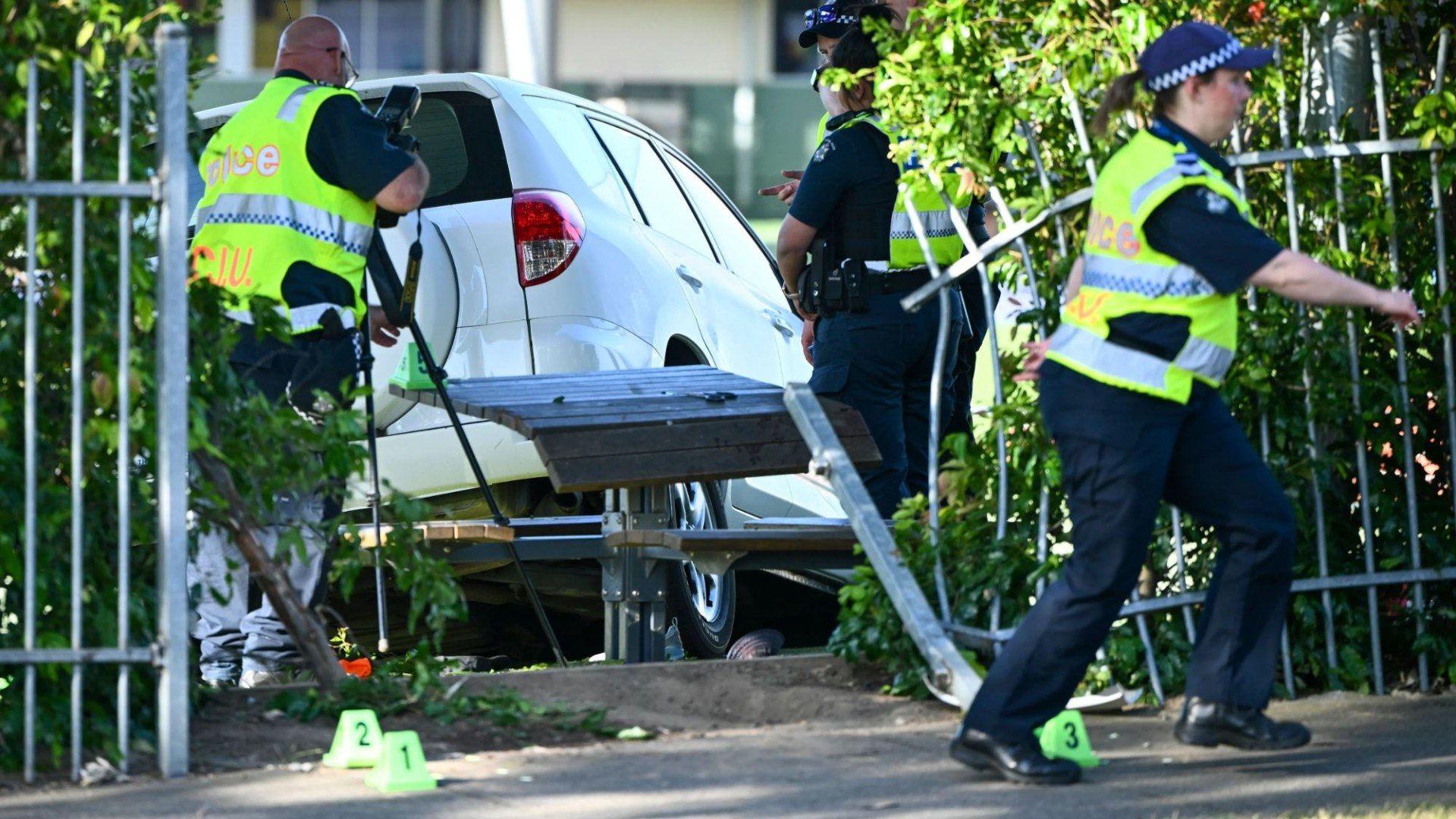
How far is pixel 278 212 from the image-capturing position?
6.25 metres

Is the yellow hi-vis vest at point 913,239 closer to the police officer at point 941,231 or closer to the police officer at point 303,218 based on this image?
the police officer at point 941,231

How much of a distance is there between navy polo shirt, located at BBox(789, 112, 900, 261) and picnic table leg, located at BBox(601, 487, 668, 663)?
103cm

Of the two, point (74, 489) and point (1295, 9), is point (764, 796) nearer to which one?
point (74, 489)

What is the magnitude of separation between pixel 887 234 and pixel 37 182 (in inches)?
121

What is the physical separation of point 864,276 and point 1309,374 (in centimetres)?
170

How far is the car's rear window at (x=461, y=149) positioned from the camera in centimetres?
742

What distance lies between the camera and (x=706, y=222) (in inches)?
355

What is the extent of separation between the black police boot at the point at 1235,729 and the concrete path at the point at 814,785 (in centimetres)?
4

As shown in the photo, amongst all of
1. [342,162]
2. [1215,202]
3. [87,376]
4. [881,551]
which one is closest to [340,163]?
[342,162]

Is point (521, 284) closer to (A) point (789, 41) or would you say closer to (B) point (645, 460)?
(B) point (645, 460)

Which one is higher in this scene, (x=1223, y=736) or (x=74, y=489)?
(x=74, y=489)

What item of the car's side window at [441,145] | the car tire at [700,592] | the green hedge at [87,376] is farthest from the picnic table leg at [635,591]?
the green hedge at [87,376]

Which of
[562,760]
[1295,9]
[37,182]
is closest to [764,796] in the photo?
[562,760]

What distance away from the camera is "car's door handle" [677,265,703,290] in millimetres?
8078
